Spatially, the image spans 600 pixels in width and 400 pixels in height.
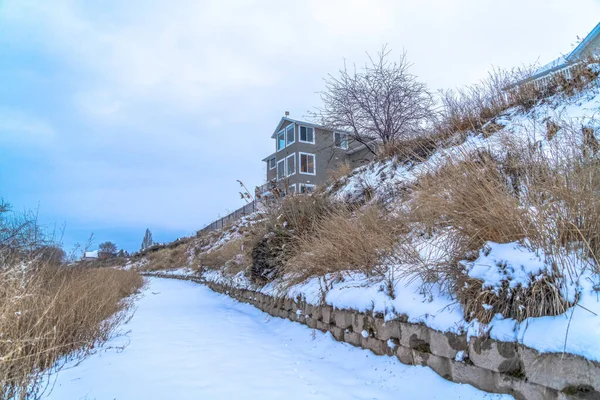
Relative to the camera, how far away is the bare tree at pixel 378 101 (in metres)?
10.6

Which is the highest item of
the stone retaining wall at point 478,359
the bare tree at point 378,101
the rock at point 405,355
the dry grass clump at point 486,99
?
the bare tree at point 378,101

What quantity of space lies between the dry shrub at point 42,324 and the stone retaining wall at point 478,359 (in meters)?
2.56

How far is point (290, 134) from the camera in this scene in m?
25.2

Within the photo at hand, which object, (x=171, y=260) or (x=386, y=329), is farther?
(x=171, y=260)

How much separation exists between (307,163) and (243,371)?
21867 millimetres

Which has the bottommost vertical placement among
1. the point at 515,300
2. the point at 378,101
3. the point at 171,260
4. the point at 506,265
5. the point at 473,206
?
the point at 515,300

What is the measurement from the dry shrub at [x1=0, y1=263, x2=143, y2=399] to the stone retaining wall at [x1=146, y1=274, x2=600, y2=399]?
2.56 m

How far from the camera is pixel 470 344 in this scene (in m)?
2.14

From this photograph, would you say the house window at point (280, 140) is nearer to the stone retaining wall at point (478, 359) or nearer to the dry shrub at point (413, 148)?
the dry shrub at point (413, 148)

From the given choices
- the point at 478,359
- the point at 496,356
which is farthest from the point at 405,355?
the point at 496,356

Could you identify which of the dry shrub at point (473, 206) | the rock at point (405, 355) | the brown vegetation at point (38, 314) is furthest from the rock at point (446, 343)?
the brown vegetation at point (38, 314)

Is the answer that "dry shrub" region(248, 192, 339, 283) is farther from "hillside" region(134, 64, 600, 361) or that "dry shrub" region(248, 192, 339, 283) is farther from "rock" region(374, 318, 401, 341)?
"rock" region(374, 318, 401, 341)

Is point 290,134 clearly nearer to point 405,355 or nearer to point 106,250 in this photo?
point 106,250

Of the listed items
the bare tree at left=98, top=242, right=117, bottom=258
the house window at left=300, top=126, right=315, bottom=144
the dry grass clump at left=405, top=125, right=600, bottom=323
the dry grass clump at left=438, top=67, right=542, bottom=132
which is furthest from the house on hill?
the house window at left=300, top=126, right=315, bottom=144
